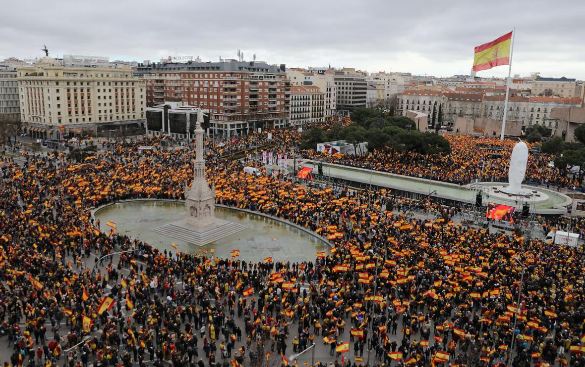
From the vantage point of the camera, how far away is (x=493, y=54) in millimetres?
65000

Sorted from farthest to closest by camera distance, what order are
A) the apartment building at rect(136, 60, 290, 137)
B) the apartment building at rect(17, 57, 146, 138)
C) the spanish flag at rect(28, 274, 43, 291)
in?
the apartment building at rect(136, 60, 290, 137)
the apartment building at rect(17, 57, 146, 138)
the spanish flag at rect(28, 274, 43, 291)

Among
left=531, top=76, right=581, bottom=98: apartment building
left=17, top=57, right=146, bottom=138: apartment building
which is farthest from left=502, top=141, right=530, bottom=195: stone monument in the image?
left=531, top=76, right=581, bottom=98: apartment building

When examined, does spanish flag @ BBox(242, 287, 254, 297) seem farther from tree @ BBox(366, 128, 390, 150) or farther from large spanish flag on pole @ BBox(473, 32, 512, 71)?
large spanish flag on pole @ BBox(473, 32, 512, 71)

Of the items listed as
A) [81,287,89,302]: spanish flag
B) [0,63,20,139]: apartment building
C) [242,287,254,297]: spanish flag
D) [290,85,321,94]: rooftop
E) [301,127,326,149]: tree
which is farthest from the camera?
[290,85,321,94]: rooftop

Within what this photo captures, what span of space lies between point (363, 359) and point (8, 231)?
2660 cm

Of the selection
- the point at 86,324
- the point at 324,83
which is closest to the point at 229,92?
the point at 324,83

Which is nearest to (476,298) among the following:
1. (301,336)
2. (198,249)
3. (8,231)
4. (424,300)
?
(424,300)

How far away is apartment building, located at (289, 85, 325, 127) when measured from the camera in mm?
119812

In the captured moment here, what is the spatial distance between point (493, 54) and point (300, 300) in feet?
175

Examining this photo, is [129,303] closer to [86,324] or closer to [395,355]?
[86,324]

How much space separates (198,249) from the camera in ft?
117

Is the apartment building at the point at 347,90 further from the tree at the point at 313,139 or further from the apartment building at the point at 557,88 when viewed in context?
the tree at the point at 313,139

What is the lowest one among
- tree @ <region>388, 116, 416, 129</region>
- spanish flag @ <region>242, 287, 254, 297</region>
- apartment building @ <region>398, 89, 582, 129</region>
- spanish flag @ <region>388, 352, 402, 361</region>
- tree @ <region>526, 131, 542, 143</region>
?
spanish flag @ <region>388, 352, 402, 361</region>

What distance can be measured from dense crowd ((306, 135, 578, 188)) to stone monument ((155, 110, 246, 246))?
103 feet
